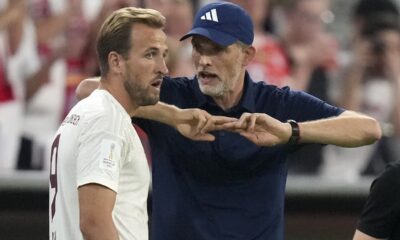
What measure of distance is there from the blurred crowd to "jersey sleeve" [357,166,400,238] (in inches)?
144

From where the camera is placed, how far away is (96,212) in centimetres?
378

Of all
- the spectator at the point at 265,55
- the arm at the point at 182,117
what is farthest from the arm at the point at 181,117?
the spectator at the point at 265,55

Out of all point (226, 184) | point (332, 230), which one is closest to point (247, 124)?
point (226, 184)

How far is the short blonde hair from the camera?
4078mm

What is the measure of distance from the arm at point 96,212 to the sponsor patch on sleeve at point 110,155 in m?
0.08

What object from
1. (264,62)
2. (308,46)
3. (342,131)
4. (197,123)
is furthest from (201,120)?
(308,46)

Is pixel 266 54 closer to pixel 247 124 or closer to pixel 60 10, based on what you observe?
pixel 60 10

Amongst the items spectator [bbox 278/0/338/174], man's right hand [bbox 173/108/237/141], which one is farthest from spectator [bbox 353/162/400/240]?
spectator [bbox 278/0/338/174]

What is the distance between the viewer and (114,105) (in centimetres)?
404

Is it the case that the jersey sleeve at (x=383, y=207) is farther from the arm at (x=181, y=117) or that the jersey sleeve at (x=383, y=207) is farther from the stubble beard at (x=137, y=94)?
the stubble beard at (x=137, y=94)

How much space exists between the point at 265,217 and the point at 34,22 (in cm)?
368

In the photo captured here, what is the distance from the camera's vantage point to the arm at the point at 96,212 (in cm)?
378

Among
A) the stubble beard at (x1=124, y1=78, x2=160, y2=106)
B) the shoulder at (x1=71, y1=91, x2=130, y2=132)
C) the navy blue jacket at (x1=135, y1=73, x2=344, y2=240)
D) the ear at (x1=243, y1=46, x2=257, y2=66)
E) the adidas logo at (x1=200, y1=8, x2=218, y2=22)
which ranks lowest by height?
the navy blue jacket at (x1=135, y1=73, x2=344, y2=240)

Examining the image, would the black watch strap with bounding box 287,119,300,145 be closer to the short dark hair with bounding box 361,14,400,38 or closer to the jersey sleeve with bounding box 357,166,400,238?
the jersey sleeve with bounding box 357,166,400,238
